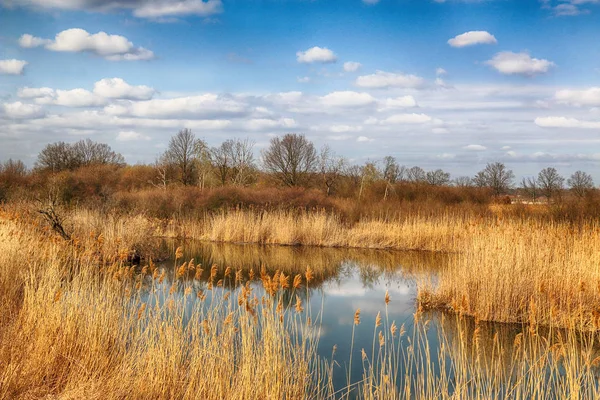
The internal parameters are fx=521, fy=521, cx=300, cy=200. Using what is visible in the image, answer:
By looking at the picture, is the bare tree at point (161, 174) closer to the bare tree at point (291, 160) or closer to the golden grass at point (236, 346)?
the bare tree at point (291, 160)

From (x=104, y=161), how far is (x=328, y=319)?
121 feet

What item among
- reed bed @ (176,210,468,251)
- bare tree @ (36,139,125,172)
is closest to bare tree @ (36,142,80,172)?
bare tree @ (36,139,125,172)

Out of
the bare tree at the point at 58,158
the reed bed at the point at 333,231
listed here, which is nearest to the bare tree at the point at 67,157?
the bare tree at the point at 58,158

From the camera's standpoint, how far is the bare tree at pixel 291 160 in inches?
1192

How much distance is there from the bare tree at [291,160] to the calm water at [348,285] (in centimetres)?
1374

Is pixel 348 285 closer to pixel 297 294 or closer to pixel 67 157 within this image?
pixel 297 294

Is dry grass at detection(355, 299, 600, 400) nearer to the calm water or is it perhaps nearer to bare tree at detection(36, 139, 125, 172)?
the calm water

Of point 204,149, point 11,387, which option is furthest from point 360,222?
point 204,149

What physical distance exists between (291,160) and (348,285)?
1978cm

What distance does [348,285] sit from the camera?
37.1 ft

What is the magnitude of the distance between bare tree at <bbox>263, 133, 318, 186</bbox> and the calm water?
45.1 ft

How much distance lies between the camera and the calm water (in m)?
6.93

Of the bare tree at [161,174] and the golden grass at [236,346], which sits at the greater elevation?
the bare tree at [161,174]

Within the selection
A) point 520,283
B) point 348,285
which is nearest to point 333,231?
point 348,285
